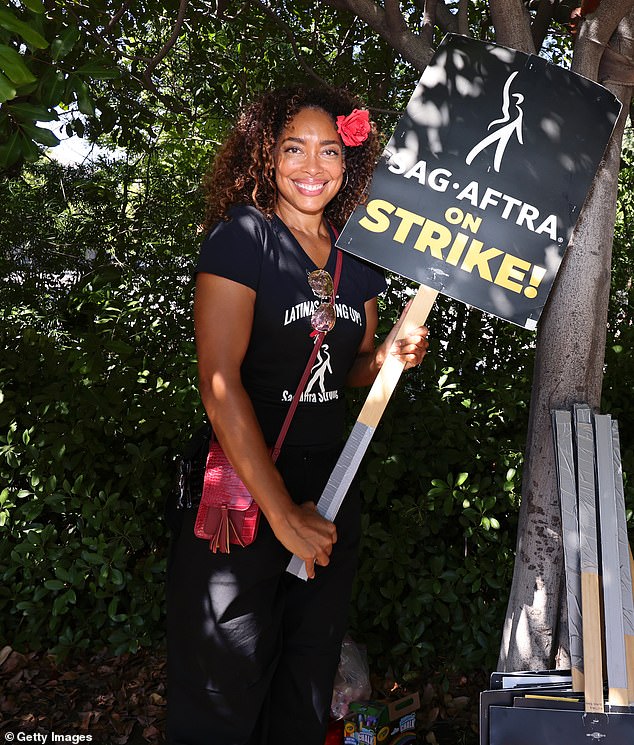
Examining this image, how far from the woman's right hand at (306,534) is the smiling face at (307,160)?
829mm

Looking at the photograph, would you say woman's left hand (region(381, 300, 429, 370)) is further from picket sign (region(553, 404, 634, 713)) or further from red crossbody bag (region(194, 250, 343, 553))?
picket sign (region(553, 404, 634, 713))

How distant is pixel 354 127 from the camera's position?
2182mm

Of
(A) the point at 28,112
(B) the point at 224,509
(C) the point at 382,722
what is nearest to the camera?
(A) the point at 28,112

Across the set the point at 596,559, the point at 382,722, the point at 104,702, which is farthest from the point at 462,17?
the point at 104,702

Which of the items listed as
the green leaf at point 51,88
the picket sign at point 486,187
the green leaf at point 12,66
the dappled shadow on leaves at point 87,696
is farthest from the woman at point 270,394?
the dappled shadow on leaves at point 87,696

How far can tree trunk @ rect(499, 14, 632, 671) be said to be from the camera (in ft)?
7.75

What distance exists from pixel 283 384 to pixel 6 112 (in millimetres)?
965

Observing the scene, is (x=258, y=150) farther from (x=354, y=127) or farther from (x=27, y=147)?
(x=27, y=147)

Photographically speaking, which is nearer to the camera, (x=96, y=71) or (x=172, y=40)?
(x=96, y=71)

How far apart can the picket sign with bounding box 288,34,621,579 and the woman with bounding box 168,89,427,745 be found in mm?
133

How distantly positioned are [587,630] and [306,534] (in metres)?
0.73

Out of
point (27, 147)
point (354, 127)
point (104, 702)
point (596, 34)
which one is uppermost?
point (596, 34)

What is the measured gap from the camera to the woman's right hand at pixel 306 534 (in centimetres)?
198

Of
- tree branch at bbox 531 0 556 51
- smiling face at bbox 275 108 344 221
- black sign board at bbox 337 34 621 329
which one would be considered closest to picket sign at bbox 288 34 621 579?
black sign board at bbox 337 34 621 329
